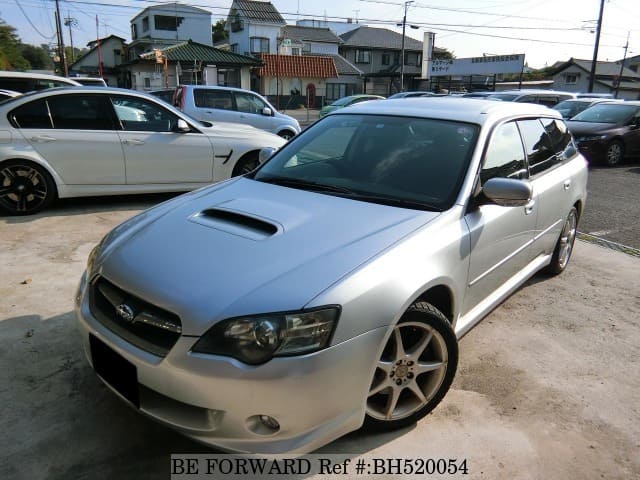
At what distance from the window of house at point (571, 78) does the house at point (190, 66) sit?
3896 cm

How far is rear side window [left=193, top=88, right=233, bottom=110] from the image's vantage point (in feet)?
38.6

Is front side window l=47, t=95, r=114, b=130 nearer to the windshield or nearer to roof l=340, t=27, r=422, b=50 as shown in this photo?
the windshield

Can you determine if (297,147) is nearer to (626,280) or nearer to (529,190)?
(529,190)

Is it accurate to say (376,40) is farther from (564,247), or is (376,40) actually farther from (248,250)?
(248,250)

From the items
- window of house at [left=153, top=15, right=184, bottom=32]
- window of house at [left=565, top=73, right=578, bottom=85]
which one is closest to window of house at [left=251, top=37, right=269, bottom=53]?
window of house at [left=153, top=15, right=184, bottom=32]

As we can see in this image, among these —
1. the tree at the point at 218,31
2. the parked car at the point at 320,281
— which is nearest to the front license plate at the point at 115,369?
the parked car at the point at 320,281

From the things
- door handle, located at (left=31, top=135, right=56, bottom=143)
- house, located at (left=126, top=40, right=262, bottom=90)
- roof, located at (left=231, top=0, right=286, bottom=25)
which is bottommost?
door handle, located at (left=31, top=135, right=56, bottom=143)

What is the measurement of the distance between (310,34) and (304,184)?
54.7 metres

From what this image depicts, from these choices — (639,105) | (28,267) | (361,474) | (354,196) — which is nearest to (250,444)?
(361,474)

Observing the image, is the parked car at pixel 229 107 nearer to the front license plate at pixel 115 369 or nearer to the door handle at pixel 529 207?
the door handle at pixel 529 207

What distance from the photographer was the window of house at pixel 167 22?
158ft

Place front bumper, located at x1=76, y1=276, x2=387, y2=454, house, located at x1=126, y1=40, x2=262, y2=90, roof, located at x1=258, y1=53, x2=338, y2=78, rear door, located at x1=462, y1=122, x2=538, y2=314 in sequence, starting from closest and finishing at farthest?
1. front bumper, located at x1=76, y1=276, x2=387, y2=454
2. rear door, located at x1=462, y1=122, x2=538, y2=314
3. house, located at x1=126, y1=40, x2=262, y2=90
4. roof, located at x1=258, y1=53, x2=338, y2=78

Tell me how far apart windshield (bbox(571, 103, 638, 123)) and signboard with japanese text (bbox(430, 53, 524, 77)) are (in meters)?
27.2

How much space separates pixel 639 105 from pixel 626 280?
10.1 metres
